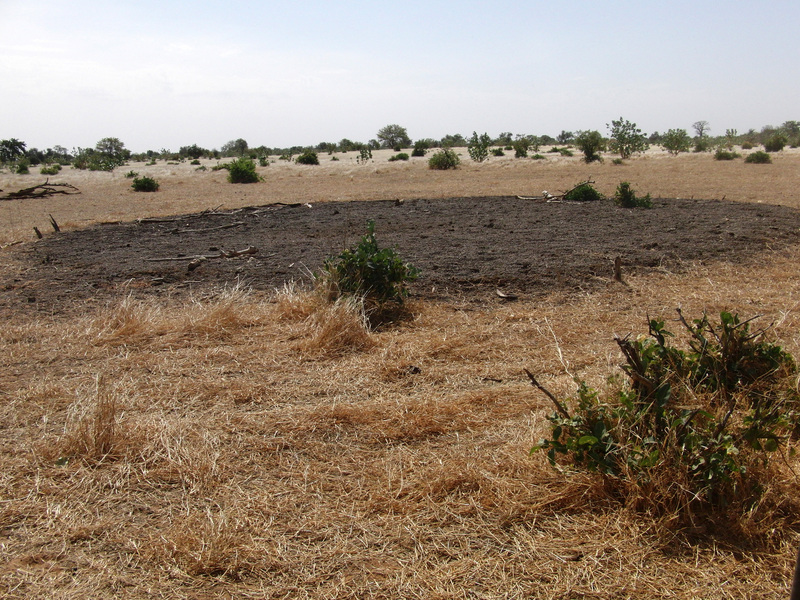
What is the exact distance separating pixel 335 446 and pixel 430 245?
18.8ft

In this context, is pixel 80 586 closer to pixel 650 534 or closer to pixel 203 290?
pixel 650 534

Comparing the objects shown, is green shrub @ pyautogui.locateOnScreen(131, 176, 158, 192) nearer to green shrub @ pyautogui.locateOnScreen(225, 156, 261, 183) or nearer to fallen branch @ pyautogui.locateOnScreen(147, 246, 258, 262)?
green shrub @ pyautogui.locateOnScreen(225, 156, 261, 183)

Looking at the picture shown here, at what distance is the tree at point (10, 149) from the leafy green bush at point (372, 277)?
123ft

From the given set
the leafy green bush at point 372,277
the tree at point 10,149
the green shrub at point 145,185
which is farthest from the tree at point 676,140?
the tree at point 10,149

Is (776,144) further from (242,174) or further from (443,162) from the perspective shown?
(242,174)

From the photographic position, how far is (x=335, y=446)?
338 centimetres

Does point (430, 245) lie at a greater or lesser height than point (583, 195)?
lesser

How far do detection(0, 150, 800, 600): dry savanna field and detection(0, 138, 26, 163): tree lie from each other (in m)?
34.3

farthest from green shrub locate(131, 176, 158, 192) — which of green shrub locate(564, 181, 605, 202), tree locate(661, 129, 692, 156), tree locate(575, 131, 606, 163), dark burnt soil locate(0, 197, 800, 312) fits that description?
tree locate(661, 129, 692, 156)

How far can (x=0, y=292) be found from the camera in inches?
270

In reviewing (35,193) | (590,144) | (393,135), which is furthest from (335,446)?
(393,135)

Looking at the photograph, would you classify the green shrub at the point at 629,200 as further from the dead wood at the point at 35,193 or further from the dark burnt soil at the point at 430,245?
the dead wood at the point at 35,193

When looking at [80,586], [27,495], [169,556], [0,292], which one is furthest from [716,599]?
[0,292]

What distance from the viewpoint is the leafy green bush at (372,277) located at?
18.3 feet
